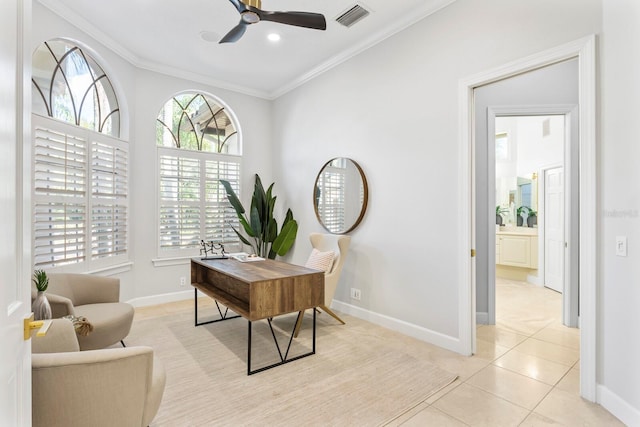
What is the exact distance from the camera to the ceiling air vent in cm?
319

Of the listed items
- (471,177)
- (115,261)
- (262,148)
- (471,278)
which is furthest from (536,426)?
(262,148)

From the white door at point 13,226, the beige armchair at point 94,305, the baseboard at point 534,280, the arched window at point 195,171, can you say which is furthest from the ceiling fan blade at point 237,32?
the baseboard at point 534,280

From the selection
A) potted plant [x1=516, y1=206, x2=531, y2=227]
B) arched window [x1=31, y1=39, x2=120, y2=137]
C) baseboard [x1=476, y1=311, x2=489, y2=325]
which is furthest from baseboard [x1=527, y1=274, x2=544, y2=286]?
arched window [x1=31, y1=39, x2=120, y2=137]

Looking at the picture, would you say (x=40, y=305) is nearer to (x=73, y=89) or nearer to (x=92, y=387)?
(x=92, y=387)

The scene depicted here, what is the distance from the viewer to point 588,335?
2.19 m

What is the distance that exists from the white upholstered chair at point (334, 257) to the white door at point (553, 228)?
3585 mm

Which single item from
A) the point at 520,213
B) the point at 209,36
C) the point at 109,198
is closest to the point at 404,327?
the point at 109,198

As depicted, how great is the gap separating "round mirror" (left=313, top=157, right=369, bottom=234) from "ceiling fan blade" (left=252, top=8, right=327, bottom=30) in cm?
170

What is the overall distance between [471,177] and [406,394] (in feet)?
6.08

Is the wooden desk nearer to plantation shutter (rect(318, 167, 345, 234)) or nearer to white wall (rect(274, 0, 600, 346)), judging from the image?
white wall (rect(274, 0, 600, 346))

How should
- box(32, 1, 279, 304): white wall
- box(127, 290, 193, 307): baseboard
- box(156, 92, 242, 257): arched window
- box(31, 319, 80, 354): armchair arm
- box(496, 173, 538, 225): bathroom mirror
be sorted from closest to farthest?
box(31, 319, 80, 354): armchair arm, box(32, 1, 279, 304): white wall, box(127, 290, 193, 307): baseboard, box(156, 92, 242, 257): arched window, box(496, 173, 538, 225): bathroom mirror

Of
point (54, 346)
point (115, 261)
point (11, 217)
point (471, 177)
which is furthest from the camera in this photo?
point (115, 261)

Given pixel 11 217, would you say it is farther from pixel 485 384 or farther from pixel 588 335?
pixel 588 335

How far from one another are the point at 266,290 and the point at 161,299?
2.71 m
